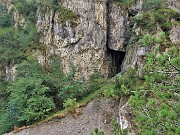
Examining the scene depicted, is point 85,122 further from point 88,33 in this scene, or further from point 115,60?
point 115,60

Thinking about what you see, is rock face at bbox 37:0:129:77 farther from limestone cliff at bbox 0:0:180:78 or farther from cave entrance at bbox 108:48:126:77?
cave entrance at bbox 108:48:126:77

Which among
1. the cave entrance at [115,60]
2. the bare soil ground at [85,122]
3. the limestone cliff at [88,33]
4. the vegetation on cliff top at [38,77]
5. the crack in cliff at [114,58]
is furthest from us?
the cave entrance at [115,60]

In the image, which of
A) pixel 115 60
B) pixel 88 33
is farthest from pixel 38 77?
pixel 115 60

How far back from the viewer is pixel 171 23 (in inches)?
1165

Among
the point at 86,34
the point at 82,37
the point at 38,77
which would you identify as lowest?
the point at 38,77

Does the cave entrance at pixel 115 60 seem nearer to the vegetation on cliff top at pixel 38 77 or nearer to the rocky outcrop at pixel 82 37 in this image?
the rocky outcrop at pixel 82 37

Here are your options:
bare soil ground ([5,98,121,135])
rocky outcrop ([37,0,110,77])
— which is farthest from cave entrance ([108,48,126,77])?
bare soil ground ([5,98,121,135])

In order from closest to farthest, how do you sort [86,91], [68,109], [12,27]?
[68,109]
[86,91]
[12,27]

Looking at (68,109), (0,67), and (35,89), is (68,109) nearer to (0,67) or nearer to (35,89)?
(35,89)

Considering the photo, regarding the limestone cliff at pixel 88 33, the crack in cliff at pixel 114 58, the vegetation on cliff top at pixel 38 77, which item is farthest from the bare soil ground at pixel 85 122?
the crack in cliff at pixel 114 58

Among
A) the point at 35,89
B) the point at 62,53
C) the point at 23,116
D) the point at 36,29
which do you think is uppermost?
the point at 36,29

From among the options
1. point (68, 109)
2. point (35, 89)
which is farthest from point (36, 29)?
point (68, 109)

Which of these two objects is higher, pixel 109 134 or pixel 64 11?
pixel 64 11

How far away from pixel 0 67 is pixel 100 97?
13219mm
